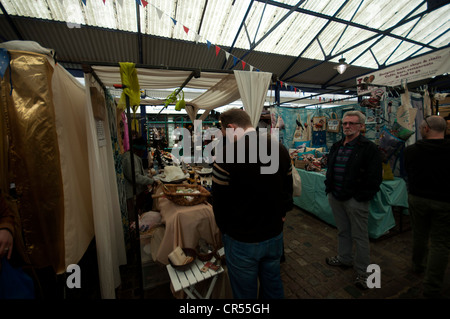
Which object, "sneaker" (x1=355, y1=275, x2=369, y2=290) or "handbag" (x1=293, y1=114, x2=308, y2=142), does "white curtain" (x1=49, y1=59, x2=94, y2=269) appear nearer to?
"sneaker" (x1=355, y1=275, x2=369, y2=290)

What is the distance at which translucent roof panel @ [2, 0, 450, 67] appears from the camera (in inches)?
188

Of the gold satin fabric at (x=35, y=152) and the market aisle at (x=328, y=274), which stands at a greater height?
the gold satin fabric at (x=35, y=152)

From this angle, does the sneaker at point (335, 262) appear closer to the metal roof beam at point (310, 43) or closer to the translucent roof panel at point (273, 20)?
the translucent roof panel at point (273, 20)

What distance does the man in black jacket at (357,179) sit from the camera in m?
2.08

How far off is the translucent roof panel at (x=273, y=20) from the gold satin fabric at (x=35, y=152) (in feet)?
10.2

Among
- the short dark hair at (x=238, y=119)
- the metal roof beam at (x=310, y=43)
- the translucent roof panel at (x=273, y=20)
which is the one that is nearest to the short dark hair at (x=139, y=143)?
the short dark hair at (x=238, y=119)

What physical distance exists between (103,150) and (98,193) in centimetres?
59

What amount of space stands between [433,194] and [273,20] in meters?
6.30

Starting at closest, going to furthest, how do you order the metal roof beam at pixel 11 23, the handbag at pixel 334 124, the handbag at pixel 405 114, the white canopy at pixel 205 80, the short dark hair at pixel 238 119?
the short dark hair at pixel 238 119
the white canopy at pixel 205 80
the handbag at pixel 405 114
the metal roof beam at pixel 11 23
the handbag at pixel 334 124

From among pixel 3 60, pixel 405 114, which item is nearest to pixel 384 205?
pixel 405 114

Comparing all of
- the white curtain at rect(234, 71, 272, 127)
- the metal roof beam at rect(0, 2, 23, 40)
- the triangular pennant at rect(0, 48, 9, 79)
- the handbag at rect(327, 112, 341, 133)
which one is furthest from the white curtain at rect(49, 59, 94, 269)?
the handbag at rect(327, 112, 341, 133)

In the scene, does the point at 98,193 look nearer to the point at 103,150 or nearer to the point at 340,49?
the point at 103,150

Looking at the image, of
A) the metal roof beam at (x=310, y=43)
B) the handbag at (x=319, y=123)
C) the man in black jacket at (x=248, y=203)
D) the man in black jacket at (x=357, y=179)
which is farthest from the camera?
the metal roof beam at (x=310, y=43)
